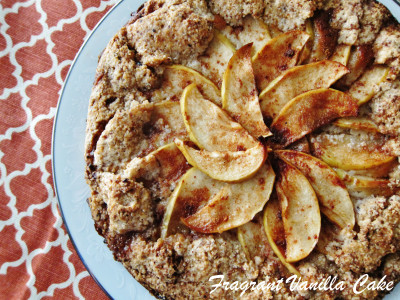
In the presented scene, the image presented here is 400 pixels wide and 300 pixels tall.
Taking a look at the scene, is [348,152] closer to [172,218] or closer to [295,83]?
[295,83]

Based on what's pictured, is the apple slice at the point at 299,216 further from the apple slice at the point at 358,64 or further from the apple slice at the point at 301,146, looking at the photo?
the apple slice at the point at 358,64

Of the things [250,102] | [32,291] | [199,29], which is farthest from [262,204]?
[32,291]

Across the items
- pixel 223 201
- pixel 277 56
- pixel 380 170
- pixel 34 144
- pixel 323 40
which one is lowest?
pixel 34 144

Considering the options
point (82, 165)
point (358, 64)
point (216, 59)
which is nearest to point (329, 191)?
point (358, 64)

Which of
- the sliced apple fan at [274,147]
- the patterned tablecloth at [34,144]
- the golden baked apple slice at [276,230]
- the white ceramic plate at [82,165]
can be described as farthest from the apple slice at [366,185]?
the patterned tablecloth at [34,144]

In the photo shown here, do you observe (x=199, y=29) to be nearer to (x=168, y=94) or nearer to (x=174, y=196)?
(x=168, y=94)

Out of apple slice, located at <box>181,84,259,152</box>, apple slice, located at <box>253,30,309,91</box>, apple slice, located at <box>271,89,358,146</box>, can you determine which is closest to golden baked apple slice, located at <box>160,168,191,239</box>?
apple slice, located at <box>181,84,259,152</box>
